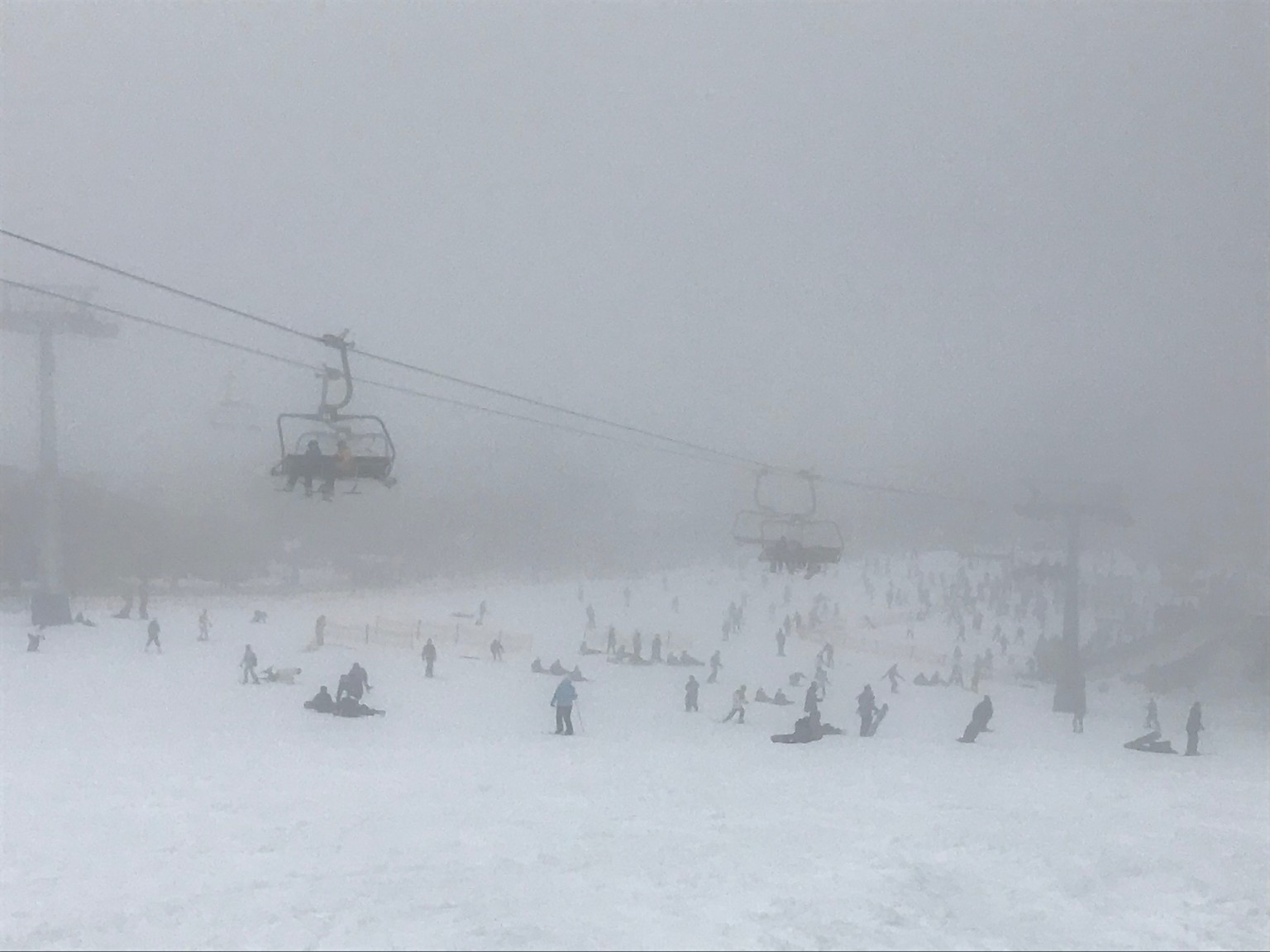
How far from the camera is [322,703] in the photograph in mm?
17000

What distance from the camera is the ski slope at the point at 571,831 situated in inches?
309

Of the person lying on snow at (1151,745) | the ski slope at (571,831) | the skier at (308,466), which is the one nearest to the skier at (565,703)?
the ski slope at (571,831)

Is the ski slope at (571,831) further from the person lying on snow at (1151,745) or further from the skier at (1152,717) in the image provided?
the skier at (1152,717)

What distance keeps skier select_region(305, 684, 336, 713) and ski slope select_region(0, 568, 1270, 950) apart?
0.67 meters

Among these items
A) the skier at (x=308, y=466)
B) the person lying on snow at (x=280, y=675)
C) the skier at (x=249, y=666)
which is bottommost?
the person lying on snow at (x=280, y=675)

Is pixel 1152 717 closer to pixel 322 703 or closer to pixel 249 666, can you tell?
pixel 322 703

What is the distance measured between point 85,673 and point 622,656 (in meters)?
15.8

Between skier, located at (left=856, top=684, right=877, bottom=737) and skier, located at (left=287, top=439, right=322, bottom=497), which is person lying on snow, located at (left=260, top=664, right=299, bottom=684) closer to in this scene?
skier, located at (left=856, top=684, right=877, bottom=737)

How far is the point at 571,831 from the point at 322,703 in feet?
27.2

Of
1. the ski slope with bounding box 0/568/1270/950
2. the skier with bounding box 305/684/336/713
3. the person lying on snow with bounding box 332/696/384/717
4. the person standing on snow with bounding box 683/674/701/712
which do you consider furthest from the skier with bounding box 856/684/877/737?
the skier with bounding box 305/684/336/713

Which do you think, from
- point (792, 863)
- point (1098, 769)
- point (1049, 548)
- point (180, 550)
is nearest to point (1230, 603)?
point (1049, 548)

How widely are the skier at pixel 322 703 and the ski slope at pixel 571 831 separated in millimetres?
666

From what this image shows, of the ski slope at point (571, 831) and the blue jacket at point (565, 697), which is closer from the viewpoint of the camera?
the ski slope at point (571, 831)

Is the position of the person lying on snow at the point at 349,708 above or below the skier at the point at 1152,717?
above
